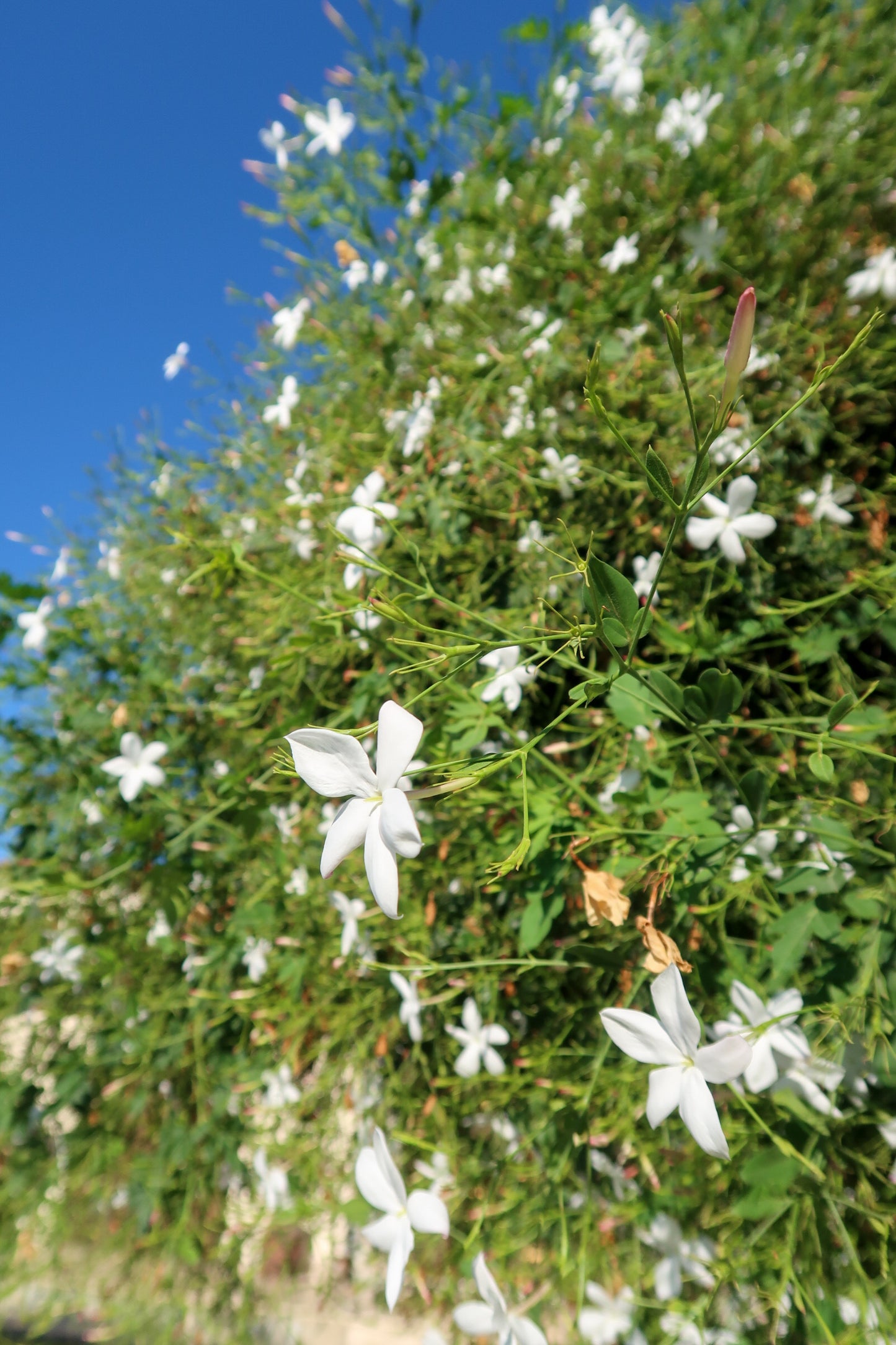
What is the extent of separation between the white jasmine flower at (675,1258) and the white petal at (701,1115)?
0.50 meters

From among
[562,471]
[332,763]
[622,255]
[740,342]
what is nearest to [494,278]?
[622,255]

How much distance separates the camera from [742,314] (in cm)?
38

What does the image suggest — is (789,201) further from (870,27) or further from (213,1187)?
(213,1187)

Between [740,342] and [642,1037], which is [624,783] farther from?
[740,342]

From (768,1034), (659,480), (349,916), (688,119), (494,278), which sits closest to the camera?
(659,480)

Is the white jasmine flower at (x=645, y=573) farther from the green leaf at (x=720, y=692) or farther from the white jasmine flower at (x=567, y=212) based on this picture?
the white jasmine flower at (x=567, y=212)

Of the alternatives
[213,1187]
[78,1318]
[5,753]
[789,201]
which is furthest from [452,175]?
[78,1318]

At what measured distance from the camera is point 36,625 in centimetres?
139

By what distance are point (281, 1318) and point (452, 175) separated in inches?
81.6

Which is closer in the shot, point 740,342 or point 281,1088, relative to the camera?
point 740,342

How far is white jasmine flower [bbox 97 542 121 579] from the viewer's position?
1.59m

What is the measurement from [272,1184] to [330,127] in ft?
5.88

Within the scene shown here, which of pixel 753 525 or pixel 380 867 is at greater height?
pixel 753 525

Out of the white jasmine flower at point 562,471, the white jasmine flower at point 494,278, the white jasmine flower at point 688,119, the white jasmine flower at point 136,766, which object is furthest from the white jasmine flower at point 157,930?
the white jasmine flower at point 688,119
